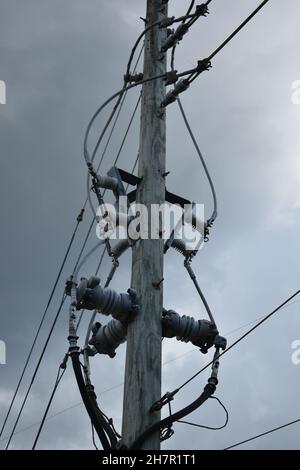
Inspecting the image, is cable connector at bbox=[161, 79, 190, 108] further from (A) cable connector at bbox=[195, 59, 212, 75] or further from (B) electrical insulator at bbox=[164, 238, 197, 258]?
(B) electrical insulator at bbox=[164, 238, 197, 258]

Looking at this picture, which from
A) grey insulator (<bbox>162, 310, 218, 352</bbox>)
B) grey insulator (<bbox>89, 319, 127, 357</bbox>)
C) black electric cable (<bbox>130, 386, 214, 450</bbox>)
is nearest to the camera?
black electric cable (<bbox>130, 386, 214, 450</bbox>)

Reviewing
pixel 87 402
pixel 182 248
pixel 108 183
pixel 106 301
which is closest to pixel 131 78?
pixel 108 183

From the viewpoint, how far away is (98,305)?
5.79 metres

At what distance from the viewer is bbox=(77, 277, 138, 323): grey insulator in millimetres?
5719

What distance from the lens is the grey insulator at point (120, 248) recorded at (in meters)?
6.60

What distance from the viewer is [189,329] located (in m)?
6.04

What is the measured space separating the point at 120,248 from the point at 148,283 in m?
0.86

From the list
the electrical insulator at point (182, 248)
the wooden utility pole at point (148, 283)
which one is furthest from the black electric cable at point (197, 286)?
the wooden utility pole at point (148, 283)

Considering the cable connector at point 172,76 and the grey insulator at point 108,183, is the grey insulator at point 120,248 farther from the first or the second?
the cable connector at point 172,76

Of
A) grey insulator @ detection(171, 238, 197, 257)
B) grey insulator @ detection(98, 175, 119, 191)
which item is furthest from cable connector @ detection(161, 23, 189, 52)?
grey insulator @ detection(171, 238, 197, 257)

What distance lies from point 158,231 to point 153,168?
726mm

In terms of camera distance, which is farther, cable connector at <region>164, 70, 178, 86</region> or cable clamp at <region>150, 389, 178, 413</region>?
cable connector at <region>164, 70, 178, 86</region>
